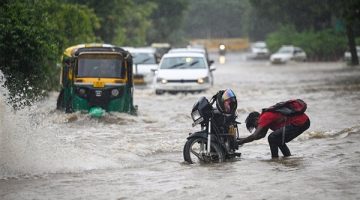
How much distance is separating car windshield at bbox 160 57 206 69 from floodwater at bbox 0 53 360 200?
928 cm

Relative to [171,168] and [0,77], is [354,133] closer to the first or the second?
[171,168]

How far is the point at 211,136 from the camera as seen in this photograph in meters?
12.6

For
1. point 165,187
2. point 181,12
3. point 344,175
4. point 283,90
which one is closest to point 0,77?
point 165,187

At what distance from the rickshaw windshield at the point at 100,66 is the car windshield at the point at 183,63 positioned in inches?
355

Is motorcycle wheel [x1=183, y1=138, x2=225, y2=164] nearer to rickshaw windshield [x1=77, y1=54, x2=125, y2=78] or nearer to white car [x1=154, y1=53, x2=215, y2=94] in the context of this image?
rickshaw windshield [x1=77, y1=54, x2=125, y2=78]

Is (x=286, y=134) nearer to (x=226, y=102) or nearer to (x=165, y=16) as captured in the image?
(x=226, y=102)

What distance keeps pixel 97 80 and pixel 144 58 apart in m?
16.8

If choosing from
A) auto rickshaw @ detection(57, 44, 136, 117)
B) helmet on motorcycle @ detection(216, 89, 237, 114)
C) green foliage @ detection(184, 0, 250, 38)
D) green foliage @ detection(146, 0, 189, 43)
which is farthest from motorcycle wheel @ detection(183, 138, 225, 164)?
green foliage @ detection(184, 0, 250, 38)

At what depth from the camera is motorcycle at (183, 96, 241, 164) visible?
496 inches

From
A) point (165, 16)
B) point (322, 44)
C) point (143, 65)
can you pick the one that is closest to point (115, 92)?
point (143, 65)

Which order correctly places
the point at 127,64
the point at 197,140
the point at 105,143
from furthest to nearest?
the point at 127,64 → the point at 105,143 → the point at 197,140

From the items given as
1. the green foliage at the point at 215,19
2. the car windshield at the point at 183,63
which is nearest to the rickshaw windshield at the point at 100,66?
the car windshield at the point at 183,63

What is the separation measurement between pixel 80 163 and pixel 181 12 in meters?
68.8

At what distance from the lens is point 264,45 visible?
8456 centimetres
